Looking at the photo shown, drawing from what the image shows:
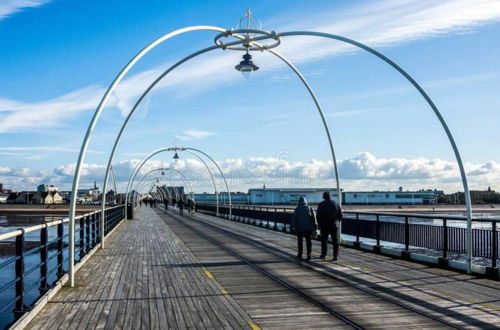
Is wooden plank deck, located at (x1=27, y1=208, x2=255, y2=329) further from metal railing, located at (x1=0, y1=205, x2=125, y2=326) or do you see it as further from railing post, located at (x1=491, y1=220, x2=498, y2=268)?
railing post, located at (x1=491, y1=220, x2=498, y2=268)

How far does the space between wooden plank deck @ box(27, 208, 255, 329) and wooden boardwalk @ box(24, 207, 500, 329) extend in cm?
1

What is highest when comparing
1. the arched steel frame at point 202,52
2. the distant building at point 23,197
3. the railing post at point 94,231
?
the arched steel frame at point 202,52

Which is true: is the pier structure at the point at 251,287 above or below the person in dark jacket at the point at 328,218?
below

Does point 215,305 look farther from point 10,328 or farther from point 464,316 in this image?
point 464,316

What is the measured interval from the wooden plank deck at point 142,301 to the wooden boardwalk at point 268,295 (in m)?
0.01

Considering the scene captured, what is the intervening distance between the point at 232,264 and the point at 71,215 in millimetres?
4349

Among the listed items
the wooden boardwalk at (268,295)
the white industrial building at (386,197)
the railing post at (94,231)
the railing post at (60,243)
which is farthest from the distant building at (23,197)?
the railing post at (60,243)

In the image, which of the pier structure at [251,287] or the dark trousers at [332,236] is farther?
the dark trousers at [332,236]

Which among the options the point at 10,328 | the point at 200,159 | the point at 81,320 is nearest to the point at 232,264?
the point at 81,320

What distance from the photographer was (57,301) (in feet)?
28.8

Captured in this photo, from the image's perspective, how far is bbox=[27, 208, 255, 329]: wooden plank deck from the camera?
7.33 metres

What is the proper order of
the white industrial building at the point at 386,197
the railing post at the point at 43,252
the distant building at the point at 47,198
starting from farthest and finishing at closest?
the white industrial building at the point at 386,197
the distant building at the point at 47,198
the railing post at the point at 43,252

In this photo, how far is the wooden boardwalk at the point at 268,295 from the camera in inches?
291

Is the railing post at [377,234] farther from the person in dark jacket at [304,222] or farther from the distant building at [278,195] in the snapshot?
the distant building at [278,195]
